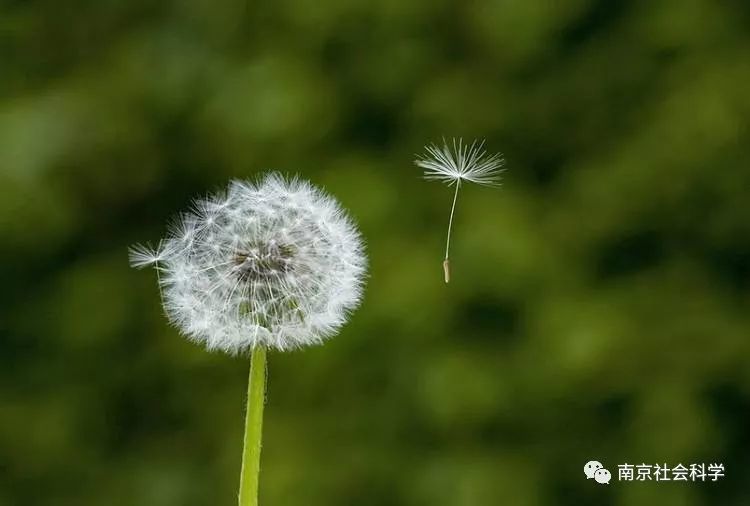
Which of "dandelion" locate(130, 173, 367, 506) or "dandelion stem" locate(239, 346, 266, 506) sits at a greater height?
"dandelion" locate(130, 173, 367, 506)

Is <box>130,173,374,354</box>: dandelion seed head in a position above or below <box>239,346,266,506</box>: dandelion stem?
above

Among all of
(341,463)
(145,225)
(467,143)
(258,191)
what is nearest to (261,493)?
(341,463)

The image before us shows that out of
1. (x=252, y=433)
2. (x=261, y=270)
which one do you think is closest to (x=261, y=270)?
(x=261, y=270)

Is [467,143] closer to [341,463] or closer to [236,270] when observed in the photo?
[341,463]

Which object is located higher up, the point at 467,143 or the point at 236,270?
the point at 467,143

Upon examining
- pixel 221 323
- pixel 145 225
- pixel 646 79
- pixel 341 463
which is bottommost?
pixel 221 323

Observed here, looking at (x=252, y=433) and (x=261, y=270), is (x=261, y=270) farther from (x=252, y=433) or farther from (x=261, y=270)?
(x=252, y=433)
